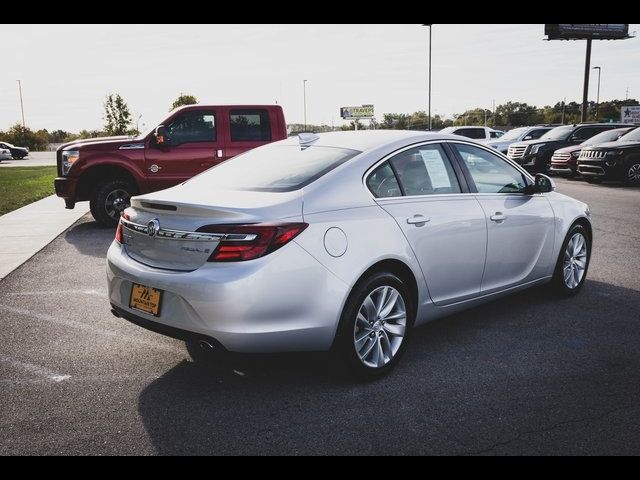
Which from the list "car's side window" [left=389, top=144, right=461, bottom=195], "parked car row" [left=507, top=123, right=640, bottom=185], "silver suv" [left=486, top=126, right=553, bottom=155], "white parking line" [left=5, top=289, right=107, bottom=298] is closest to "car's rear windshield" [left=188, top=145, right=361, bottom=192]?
"car's side window" [left=389, top=144, right=461, bottom=195]

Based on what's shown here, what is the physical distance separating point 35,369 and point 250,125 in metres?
7.15

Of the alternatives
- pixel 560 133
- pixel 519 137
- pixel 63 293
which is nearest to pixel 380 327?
pixel 63 293

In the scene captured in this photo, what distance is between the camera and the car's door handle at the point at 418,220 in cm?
397

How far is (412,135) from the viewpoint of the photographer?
4422 mm

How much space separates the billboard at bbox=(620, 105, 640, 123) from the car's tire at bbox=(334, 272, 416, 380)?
146 feet

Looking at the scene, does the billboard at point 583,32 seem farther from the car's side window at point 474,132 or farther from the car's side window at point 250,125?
the car's side window at point 250,125

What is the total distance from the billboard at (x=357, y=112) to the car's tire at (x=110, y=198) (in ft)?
191

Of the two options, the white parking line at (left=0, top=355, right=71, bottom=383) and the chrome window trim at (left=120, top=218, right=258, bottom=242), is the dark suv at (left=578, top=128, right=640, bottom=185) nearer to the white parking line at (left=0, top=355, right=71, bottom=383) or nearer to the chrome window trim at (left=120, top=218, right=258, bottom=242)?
the chrome window trim at (left=120, top=218, right=258, bottom=242)

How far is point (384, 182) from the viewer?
4.01 meters

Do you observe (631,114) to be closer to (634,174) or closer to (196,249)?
(634,174)

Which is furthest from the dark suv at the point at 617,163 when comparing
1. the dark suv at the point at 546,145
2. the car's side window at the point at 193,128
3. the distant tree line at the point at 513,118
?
the distant tree line at the point at 513,118
